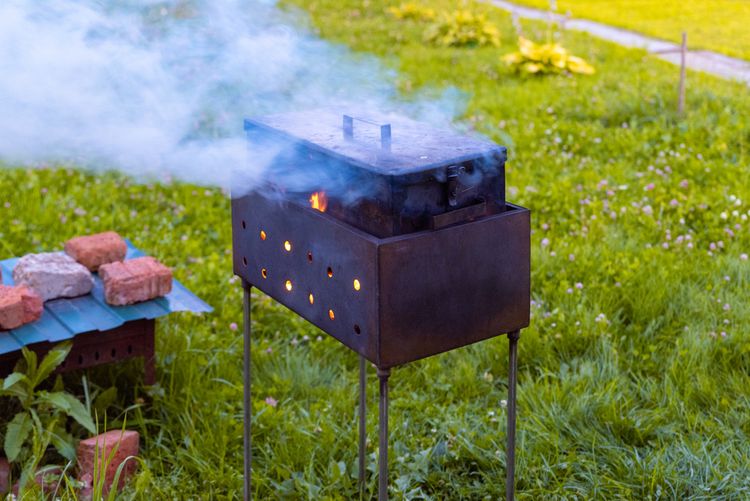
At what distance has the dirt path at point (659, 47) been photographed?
8765 mm

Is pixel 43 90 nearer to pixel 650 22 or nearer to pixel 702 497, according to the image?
pixel 702 497

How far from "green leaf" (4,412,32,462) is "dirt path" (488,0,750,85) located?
551 cm

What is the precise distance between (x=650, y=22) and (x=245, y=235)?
1017 centimetres

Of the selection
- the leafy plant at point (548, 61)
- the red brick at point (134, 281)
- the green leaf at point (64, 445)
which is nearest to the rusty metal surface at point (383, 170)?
the red brick at point (134, 281)

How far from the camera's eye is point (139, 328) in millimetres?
3445

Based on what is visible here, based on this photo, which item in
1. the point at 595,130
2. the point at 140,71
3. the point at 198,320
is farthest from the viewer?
the point at 595,130

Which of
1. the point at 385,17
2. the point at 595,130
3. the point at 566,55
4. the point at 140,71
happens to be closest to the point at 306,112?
the point at 140,71

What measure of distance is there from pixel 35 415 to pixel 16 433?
0.08 m

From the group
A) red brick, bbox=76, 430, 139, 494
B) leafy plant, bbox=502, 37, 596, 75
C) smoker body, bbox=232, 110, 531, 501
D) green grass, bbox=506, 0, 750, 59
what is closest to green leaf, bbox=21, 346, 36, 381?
red brick, bbox=76, 430, 139, 494

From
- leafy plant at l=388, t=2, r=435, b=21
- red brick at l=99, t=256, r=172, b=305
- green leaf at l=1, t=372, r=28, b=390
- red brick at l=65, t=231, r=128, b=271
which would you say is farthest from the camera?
leafy plant at l=388, t=2, r=435, b=21

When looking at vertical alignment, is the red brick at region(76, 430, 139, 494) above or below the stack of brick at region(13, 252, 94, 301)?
below

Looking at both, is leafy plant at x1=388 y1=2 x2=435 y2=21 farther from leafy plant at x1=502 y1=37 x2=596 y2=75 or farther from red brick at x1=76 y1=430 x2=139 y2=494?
red brick at x1=76 y1=430 x2=139 y2=494

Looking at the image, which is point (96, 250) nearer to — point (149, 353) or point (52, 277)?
point (52, 277)

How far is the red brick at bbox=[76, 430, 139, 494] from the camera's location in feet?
10.2
